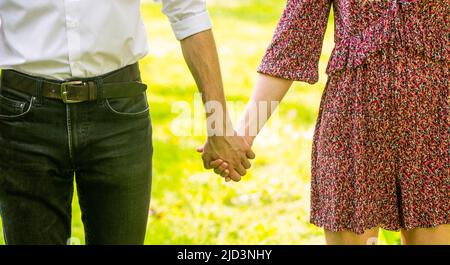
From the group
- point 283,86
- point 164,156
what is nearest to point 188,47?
point 283,86

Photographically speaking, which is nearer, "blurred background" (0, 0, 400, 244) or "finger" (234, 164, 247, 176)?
"finger" (234, 164, 247, 176)

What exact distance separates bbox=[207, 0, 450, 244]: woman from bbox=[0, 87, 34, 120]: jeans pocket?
37.4 inches

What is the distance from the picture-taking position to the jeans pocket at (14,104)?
2.54 metres

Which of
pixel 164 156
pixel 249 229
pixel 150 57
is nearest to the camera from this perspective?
pixel 249 229

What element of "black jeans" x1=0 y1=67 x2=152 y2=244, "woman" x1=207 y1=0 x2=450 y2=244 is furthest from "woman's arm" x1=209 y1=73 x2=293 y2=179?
"black jeans" x1=0 y1=67 x2=152 y2=244

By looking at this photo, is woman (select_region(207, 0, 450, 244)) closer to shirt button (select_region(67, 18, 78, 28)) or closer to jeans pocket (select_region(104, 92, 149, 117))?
jeans pocket (select_region(104, 92, 149, 117))

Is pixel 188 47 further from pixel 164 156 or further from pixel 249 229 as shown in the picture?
pixel 164 156

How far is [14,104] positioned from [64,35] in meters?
0.28

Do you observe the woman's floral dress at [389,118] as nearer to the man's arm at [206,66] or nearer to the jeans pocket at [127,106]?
the man's arm at [206,66]

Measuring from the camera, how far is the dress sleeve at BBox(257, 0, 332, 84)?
2688 mm

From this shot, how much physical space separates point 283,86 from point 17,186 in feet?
3.14

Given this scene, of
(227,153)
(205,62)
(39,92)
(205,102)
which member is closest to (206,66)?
(205,62)

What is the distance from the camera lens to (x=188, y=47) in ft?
8.77

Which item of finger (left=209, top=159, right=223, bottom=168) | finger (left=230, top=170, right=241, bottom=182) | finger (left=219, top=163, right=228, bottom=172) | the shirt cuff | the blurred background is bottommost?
the blurred background
